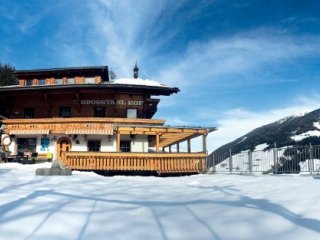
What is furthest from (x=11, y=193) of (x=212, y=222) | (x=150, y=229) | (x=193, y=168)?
(x=193, y=168)

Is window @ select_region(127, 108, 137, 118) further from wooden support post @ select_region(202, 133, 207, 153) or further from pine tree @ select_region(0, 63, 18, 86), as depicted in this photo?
pine tree @ select_region(0, 63, 18, 86)

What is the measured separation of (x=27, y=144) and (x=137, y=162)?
10.2m

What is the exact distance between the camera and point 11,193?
8109 mm

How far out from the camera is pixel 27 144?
2683cm

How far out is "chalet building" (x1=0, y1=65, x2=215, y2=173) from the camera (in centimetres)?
2253

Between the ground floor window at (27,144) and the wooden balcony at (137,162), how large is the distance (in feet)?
19.0

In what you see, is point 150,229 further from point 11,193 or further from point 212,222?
point 11,193

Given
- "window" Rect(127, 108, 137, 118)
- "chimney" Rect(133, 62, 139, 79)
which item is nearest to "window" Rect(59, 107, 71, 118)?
"window" Rect(127, 108, 137, 118)

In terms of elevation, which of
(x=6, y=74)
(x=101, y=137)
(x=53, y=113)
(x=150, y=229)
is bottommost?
(x=150, y=229)

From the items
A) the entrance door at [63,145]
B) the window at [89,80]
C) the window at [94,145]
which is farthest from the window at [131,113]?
the entrance door at [63,145]

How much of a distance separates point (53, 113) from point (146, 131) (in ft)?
30.0

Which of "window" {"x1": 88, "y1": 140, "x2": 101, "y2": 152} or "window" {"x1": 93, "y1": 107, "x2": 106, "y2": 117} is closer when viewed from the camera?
"window" {"x1": 88, "y1": 140, "x2": 101, "y2": 152}

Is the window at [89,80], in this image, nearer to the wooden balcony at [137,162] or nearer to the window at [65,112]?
the window at [65,112]

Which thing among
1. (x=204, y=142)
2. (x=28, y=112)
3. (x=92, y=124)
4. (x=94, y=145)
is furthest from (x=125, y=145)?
(x=28, y=112)
